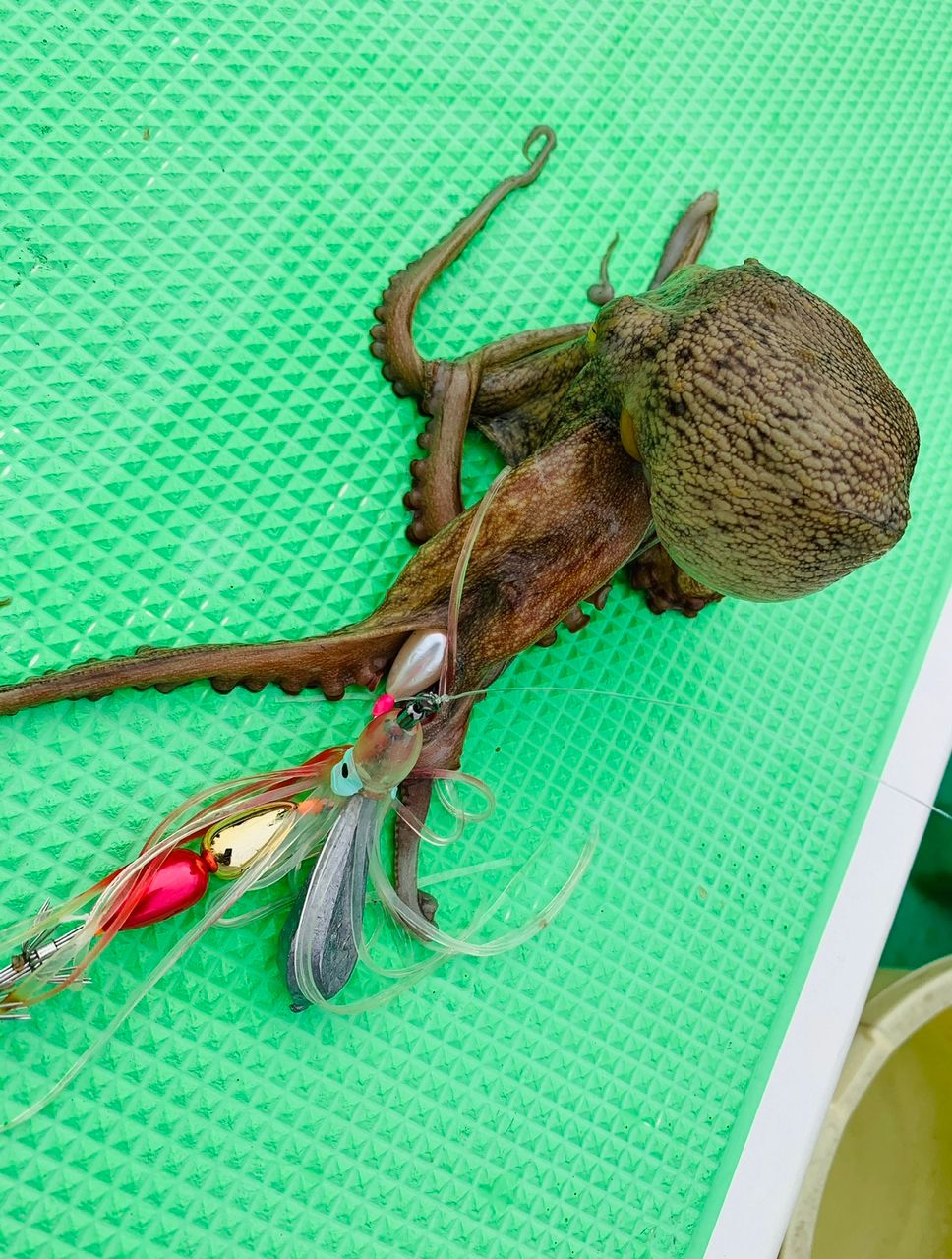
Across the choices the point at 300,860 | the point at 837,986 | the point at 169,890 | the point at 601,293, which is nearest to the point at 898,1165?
the point at 837,986

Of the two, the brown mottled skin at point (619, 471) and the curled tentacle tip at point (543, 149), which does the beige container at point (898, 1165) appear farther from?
the curled tentacle tip at point (543, 149)

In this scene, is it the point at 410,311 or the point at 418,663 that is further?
the point at 410,311

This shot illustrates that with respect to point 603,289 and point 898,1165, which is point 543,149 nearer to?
point 603,289

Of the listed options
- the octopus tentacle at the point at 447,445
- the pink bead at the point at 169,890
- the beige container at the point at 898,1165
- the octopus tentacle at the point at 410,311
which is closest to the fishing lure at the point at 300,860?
the pink bead at the point at 169,890

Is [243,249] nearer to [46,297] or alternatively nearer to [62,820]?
[46,297]

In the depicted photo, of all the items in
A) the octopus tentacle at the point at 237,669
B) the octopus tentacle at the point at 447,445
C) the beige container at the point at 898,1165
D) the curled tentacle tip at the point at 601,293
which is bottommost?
the beige container at the point at 898,1165

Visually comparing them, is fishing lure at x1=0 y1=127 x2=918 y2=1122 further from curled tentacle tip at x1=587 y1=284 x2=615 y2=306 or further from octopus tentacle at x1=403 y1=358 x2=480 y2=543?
curled tentacle tip at x1=587 y1=284 x2=615 y2=306

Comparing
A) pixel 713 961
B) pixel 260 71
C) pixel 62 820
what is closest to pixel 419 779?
pixel 62 820
